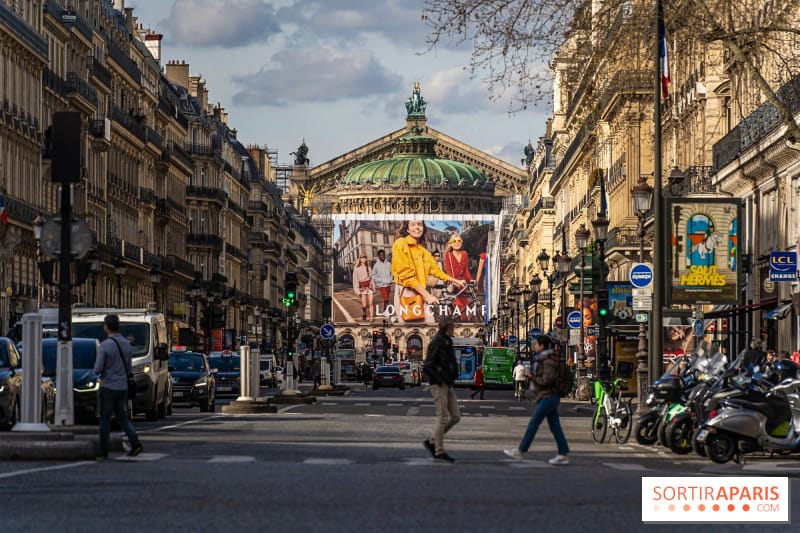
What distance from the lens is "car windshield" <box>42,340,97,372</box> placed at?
35.2m

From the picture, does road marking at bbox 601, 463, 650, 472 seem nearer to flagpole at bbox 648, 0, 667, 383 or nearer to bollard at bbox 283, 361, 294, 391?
flagpole at bbox 648, 0, 667, 383

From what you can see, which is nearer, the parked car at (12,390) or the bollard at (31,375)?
the bollard at (31,375)

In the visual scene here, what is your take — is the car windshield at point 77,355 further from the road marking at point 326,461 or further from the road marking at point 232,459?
the road marking at point 326,461

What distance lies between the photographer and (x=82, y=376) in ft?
112

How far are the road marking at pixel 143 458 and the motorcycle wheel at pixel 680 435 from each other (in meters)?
6.57

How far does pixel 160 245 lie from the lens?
107 metres

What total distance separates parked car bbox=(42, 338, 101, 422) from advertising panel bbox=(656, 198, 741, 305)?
1158cm

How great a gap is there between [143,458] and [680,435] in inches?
284

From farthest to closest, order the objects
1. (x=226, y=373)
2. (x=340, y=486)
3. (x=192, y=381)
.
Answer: (x=226, y=373), (x=192, y=381), (x=340, y=486)

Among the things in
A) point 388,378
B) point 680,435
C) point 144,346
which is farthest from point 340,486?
point 388,378

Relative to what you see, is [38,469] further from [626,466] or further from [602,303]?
[602,303]

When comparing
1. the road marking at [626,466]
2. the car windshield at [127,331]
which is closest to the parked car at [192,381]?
the car windshield at [127,331]

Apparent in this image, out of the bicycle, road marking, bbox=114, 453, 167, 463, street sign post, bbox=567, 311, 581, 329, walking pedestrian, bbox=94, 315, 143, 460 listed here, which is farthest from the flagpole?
street sign post, bbox=567, 311, 581, 329

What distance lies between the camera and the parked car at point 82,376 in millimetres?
33375
